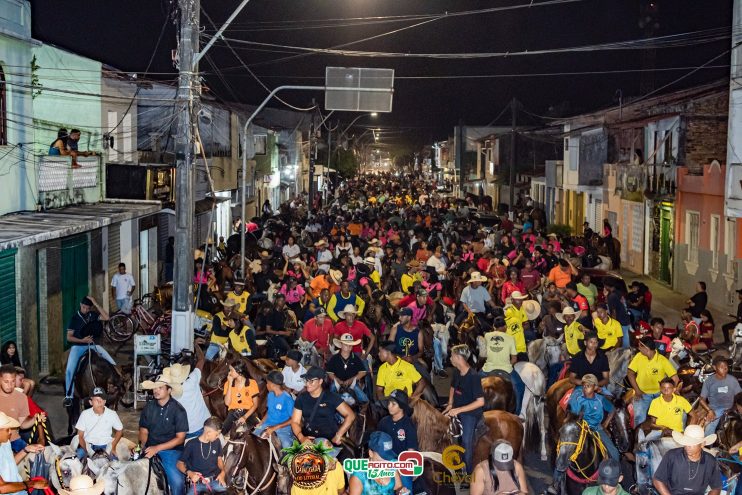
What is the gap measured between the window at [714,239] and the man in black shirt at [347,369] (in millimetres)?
17528

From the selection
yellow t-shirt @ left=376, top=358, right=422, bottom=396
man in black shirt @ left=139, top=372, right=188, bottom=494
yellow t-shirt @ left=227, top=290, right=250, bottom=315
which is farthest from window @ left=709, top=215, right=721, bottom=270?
man in black shirt @ left=139, top=372, right=188, bottom=494

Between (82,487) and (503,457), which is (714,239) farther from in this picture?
(82,487)

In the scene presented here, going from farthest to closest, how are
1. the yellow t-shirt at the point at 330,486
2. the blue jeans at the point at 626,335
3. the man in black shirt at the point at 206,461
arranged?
the blue jeans at the point at 626,335, the man in black shirt at the point at 206,461, the yellow t-shirt at the point at 330,486

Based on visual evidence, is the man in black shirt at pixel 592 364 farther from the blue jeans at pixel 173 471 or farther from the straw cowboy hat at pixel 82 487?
the straw cowboy hat at pixel 82 487

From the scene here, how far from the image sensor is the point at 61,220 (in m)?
17.8

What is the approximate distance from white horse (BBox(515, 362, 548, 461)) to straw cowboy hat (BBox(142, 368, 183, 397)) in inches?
169

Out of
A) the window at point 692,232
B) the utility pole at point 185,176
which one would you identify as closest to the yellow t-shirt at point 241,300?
the utility pole at point 185,176

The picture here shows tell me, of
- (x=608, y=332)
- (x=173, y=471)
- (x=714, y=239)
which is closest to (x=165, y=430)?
(x=173, y=471)

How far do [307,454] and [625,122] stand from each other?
109 ft

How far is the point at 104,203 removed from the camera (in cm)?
2258

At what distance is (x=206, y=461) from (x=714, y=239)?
22.1 m

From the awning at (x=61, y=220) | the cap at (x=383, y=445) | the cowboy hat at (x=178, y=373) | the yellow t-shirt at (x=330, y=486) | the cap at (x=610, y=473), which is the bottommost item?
the yellow t-shirt at (x=330, y=486)

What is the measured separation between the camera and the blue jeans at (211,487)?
9.72 m

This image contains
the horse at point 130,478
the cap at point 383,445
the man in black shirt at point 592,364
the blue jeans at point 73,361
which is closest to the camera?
the cap at point 383,445
